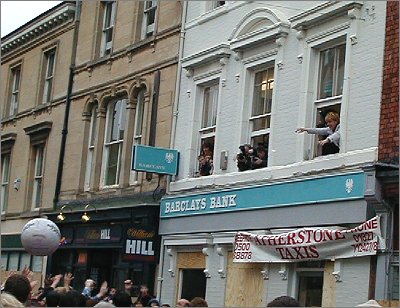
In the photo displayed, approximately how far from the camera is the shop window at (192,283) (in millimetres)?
16125

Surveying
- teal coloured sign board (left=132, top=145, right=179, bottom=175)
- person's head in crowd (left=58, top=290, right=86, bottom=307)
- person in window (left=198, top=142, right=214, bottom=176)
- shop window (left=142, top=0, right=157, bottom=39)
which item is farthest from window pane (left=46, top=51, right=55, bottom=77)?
person's head in crowd (left=58, top=290, right=86, bottom=307)

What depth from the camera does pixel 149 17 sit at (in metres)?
19.0

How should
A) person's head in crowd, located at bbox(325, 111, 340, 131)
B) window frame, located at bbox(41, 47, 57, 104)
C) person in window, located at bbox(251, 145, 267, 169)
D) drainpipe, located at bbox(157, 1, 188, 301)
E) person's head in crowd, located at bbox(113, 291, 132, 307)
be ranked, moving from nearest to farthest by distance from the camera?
person's head in crowd, located at bbox(113, 291, 132, 307) → person's head in crowd, located at bbox(325, 111, 340, 131) → person in window, located at bbox(251, 145, 267, 169) → drainpipe, located at bbox(157, 1, 188, 301) → window frame, located at bbox(41, 47, 57, 104)

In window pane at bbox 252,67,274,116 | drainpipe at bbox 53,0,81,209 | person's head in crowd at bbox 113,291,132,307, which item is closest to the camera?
person's head in crowd at bbox 113,291,132,307

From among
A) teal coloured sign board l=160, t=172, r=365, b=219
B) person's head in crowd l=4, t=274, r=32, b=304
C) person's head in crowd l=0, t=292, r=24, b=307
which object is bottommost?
person's head in crowd l=0, t=292, r=24, b=307

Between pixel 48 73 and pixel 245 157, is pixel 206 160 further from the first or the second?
pixel 48 73

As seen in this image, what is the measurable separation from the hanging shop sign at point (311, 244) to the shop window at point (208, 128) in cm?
208

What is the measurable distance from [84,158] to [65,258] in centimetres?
238

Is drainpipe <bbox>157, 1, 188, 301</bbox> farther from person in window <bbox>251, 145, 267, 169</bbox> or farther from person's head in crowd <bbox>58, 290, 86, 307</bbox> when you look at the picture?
person's head in crowd <bbox>58, 290, 86, 307</bbox>

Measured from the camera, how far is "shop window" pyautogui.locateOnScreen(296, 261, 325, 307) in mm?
13633

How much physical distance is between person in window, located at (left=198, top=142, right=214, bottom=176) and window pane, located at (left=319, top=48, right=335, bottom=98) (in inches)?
120

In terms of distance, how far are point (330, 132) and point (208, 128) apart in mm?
3585

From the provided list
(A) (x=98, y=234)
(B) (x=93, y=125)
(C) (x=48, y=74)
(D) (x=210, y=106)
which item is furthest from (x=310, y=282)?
(C) (x=48, y=74)

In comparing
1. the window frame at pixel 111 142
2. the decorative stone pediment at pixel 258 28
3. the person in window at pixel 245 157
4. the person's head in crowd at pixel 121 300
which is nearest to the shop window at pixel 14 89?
the window frame at pixel 111 142
